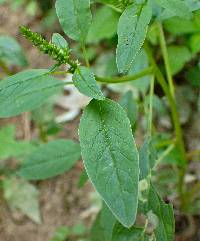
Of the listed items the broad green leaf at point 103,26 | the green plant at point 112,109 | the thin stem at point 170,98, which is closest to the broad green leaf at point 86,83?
the green plant at point 112,109

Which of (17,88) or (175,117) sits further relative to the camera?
(175,117)

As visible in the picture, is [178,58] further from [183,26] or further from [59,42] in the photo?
[59,42]

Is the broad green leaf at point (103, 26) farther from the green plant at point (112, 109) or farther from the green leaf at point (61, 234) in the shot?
the green leaf at point (61, 234)

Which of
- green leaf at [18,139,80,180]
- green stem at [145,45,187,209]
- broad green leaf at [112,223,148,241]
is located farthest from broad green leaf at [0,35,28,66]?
broad green leaf at [112,223,148,241]

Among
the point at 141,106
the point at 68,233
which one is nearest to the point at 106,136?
the point at 141,106

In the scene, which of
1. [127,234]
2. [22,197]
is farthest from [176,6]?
[22,197]
